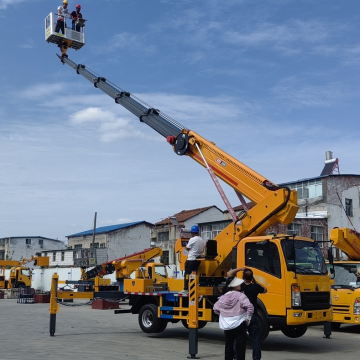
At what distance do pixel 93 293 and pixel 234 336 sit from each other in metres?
7.40

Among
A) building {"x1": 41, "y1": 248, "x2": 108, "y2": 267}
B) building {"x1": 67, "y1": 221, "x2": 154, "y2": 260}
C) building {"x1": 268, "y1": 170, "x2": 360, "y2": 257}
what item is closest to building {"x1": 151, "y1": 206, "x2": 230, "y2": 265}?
building {"x1": 67, "y1": 221, "x2": 154, "y2": 260}

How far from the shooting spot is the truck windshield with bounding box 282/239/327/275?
1125cm

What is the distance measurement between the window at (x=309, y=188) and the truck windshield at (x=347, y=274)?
27.7 meters

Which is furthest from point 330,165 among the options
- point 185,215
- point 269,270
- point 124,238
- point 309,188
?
point 269,270

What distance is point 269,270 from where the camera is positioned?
1147cm

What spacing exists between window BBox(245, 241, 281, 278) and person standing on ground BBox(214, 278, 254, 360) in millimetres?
3134

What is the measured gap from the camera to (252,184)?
12766 mm

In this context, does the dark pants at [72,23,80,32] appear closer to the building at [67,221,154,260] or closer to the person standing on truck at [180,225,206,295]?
the person standing on truck at [180,225,206,295]

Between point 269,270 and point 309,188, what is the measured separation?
34056mm

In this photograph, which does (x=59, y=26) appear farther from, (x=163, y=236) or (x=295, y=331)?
(x=163, y=236)

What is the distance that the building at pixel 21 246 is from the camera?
74.1m

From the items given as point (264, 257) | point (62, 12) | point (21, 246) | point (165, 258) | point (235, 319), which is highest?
point (62, 12)

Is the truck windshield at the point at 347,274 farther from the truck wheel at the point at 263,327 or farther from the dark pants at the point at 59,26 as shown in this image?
the dark pants at the point at 59,26

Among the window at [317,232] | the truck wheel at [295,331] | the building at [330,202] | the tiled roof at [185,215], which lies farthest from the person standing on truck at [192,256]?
the tiled roof at [185,215]
